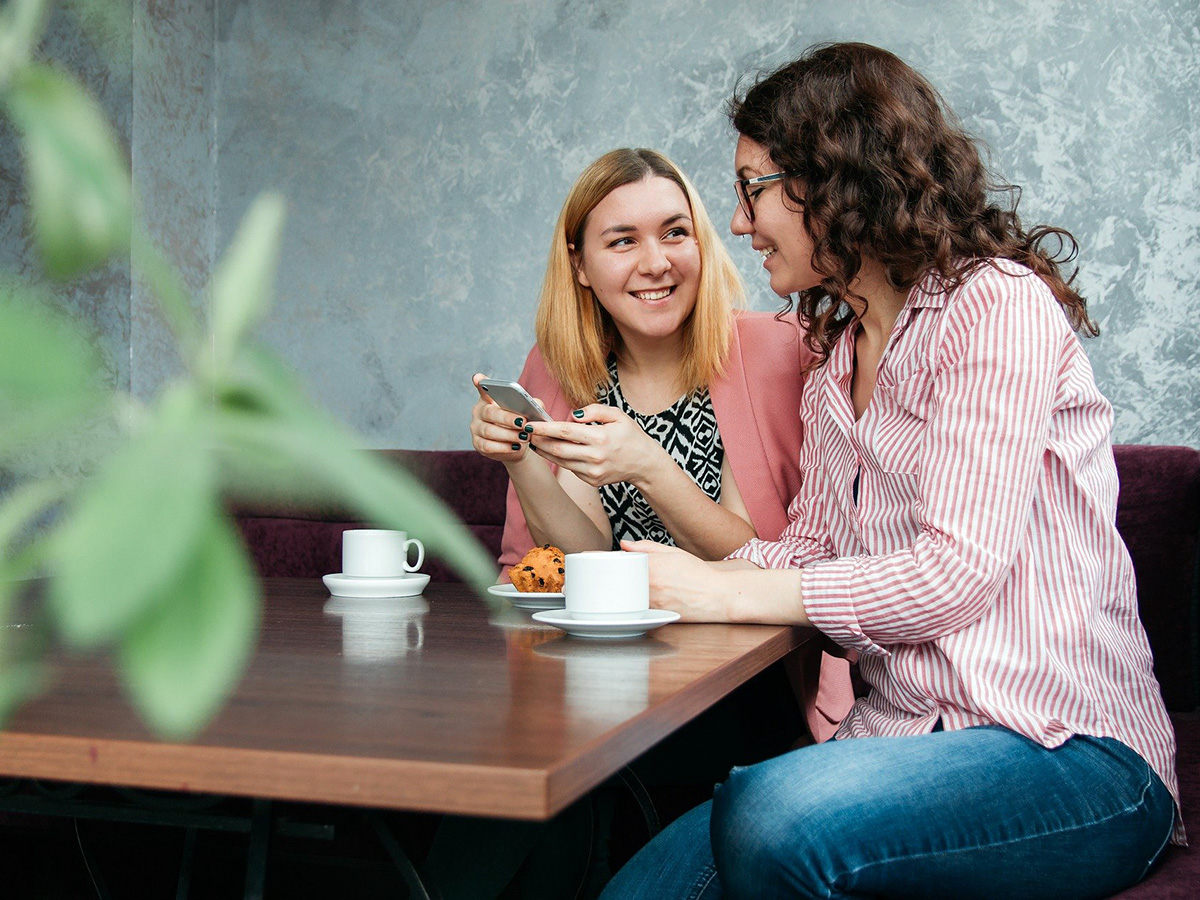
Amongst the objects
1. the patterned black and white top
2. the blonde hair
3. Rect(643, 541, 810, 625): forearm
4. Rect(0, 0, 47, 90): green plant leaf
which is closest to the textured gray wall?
the blonde hair

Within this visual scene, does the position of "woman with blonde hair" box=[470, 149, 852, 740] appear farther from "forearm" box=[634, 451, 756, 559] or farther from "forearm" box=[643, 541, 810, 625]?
"forearm" box=[643, 541, 810, 625]

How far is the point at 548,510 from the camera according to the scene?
1803 mm

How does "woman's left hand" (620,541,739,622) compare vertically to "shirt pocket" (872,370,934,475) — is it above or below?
below

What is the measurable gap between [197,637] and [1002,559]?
3.60 ft

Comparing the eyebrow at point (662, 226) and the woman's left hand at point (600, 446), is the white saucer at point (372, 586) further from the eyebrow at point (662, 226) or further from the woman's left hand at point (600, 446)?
Answer: the eyebrow at point (662, 226)

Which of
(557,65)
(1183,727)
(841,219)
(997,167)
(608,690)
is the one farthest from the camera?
(557,65)

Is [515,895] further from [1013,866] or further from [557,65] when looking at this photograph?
[557,65]

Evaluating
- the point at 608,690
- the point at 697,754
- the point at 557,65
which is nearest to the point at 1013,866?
the point at 608,690

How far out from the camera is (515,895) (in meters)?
1.61

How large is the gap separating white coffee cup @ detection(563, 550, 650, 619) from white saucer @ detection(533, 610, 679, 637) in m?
0.01

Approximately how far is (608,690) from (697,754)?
799 mm

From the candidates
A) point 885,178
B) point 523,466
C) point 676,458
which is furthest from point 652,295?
point 885,178

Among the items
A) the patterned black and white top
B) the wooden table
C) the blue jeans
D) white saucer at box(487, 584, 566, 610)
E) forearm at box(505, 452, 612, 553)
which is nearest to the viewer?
the wooden table

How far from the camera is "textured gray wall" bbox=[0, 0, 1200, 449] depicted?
2.35 m
